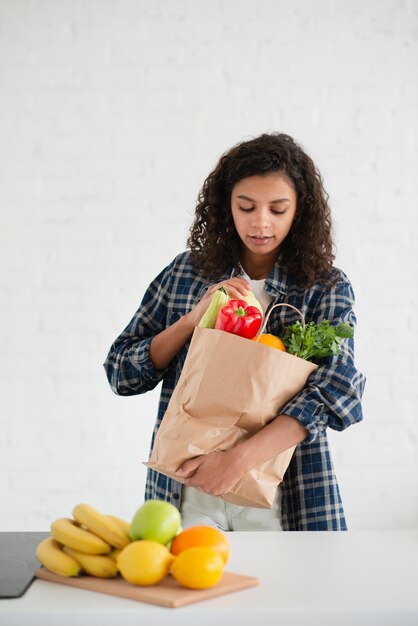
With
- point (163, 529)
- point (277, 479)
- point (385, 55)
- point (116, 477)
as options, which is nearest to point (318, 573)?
point (163, 529)

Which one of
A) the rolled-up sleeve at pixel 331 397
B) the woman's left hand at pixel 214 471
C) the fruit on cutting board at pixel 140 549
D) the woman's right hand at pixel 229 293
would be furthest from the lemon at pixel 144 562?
the woman's right hand at pixel 229 293

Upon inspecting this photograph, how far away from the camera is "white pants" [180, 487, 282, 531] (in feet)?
5.75

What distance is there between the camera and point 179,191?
3229 mm

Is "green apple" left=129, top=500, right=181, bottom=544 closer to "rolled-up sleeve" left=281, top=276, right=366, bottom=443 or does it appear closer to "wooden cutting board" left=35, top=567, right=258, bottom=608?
"wooden cutting board" left=35, top=567, right=258, bottom=608

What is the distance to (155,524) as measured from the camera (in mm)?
1180

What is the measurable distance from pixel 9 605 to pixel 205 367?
61 cm

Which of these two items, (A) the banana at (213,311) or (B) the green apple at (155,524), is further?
(A) the banana at (213,311)

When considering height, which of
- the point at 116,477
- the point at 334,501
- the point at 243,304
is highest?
the point at 243,304

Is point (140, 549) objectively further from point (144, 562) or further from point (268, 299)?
point (268, 299)

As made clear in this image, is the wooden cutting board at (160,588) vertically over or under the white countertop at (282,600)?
over

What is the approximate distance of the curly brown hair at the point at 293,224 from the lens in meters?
1.92

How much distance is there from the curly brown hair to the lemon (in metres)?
0.91

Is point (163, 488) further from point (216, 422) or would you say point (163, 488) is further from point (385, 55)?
point (385, 55)

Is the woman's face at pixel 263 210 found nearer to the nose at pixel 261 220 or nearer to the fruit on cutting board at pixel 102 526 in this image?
the nose at pixel 261 220
